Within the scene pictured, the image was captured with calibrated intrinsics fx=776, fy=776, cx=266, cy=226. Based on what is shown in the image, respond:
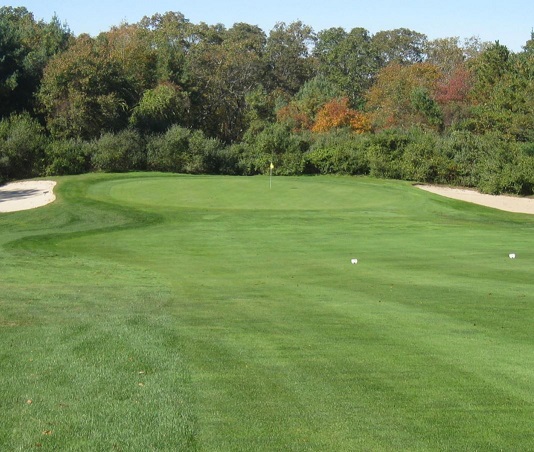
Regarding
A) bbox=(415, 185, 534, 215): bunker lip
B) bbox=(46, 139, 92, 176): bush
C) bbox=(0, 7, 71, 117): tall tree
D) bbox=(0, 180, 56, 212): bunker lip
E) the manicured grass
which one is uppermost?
bbox=(0, 7, 71, 117): tall tree

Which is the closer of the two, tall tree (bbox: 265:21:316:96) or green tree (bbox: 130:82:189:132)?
green tree (bbox: 130:82:189:132)

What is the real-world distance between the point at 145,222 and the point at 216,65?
58.0m

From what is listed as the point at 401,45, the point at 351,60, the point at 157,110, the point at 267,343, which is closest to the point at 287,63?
the point at 351,60

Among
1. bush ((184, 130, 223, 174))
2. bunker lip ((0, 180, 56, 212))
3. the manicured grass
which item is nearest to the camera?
the manicured grass

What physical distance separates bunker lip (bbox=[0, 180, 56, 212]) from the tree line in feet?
18.3

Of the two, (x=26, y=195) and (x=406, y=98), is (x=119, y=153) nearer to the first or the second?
(x=26, y=195)

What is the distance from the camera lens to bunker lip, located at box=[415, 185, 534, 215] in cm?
3716

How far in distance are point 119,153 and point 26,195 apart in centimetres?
1158

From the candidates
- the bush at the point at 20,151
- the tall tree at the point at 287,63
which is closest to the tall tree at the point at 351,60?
the tall tree at the point at 287,63

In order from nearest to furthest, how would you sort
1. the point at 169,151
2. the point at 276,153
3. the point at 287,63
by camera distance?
the point at 169,151, the point at 276,153, the point at 287,63

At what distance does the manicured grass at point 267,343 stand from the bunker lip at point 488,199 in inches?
539

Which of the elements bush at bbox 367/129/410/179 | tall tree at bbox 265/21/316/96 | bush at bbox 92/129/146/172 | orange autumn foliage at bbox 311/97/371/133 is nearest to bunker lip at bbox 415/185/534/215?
bush at bbox 367/129/410/179

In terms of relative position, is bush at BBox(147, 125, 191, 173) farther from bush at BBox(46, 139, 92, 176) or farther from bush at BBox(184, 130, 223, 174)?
bush at BBox(46, 139, 92, 176)

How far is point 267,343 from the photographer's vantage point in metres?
9.27
